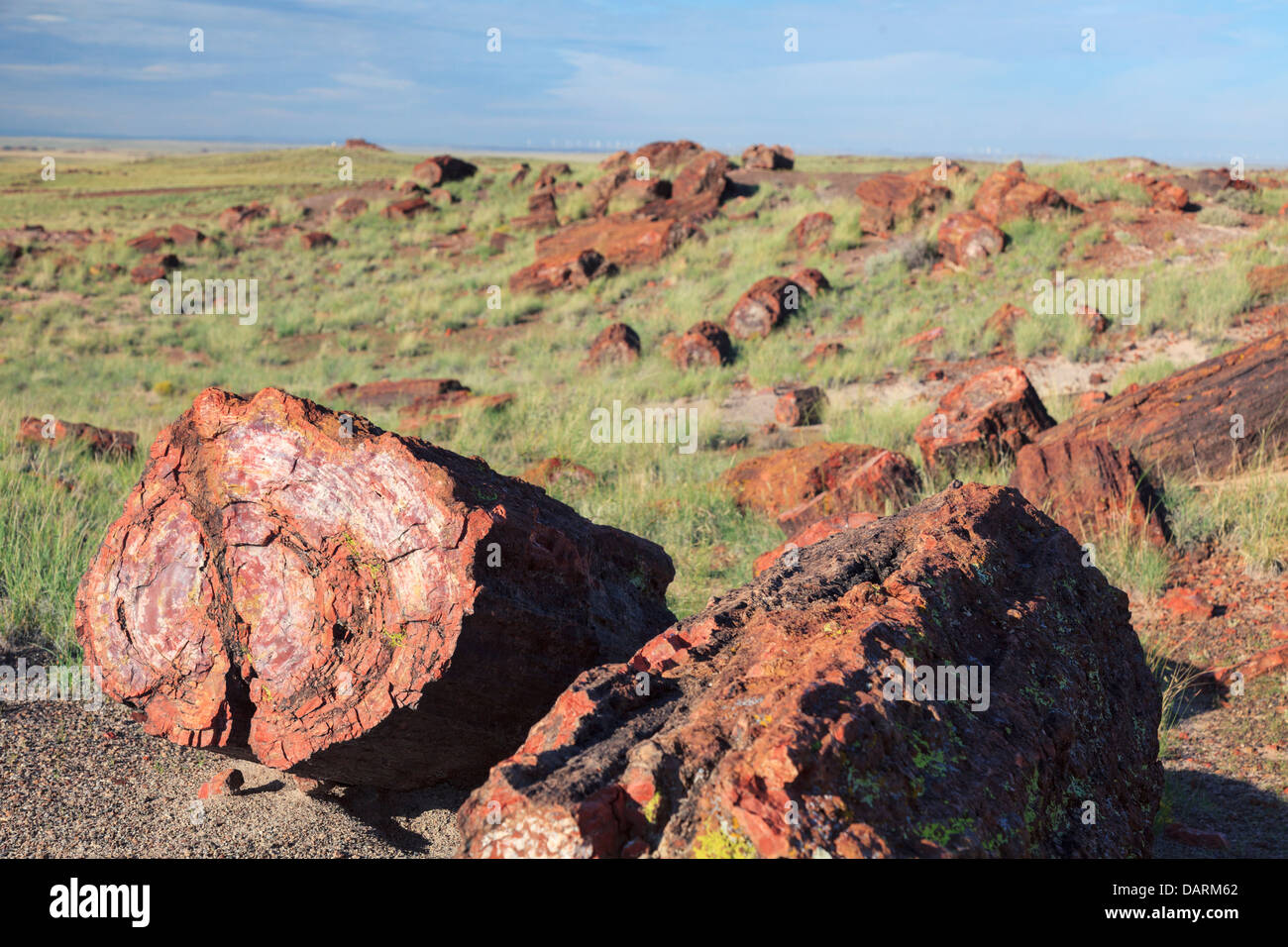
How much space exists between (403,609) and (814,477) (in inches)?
196

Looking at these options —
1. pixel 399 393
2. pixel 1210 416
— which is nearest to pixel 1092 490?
pixel 1210 416

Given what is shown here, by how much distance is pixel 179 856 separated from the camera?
2.99m

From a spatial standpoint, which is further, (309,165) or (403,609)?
(309,165)

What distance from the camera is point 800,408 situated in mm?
10953

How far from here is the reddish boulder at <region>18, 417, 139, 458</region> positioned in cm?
857

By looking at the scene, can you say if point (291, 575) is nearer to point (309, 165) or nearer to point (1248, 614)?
point (1248, 614)

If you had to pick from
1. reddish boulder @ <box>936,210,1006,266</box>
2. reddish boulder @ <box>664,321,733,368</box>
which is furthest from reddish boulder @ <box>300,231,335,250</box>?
reddish boulder @ <box>936,210,1006,266</box>

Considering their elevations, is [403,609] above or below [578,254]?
below

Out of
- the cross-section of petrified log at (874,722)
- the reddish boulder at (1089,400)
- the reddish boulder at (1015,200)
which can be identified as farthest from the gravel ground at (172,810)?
the reddish boulder at (1015,200)

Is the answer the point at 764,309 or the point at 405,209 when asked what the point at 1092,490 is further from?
the point at 405,209

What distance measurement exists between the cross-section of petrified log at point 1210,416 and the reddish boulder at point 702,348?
717 centimetres

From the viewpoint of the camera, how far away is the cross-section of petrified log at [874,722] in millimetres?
Result: 1835

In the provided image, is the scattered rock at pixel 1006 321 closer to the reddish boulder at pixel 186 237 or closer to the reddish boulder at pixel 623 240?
the reddish boulder at pixel 623 240

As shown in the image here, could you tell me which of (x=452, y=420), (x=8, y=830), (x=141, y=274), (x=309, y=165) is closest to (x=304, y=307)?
(x=141, y=274)
